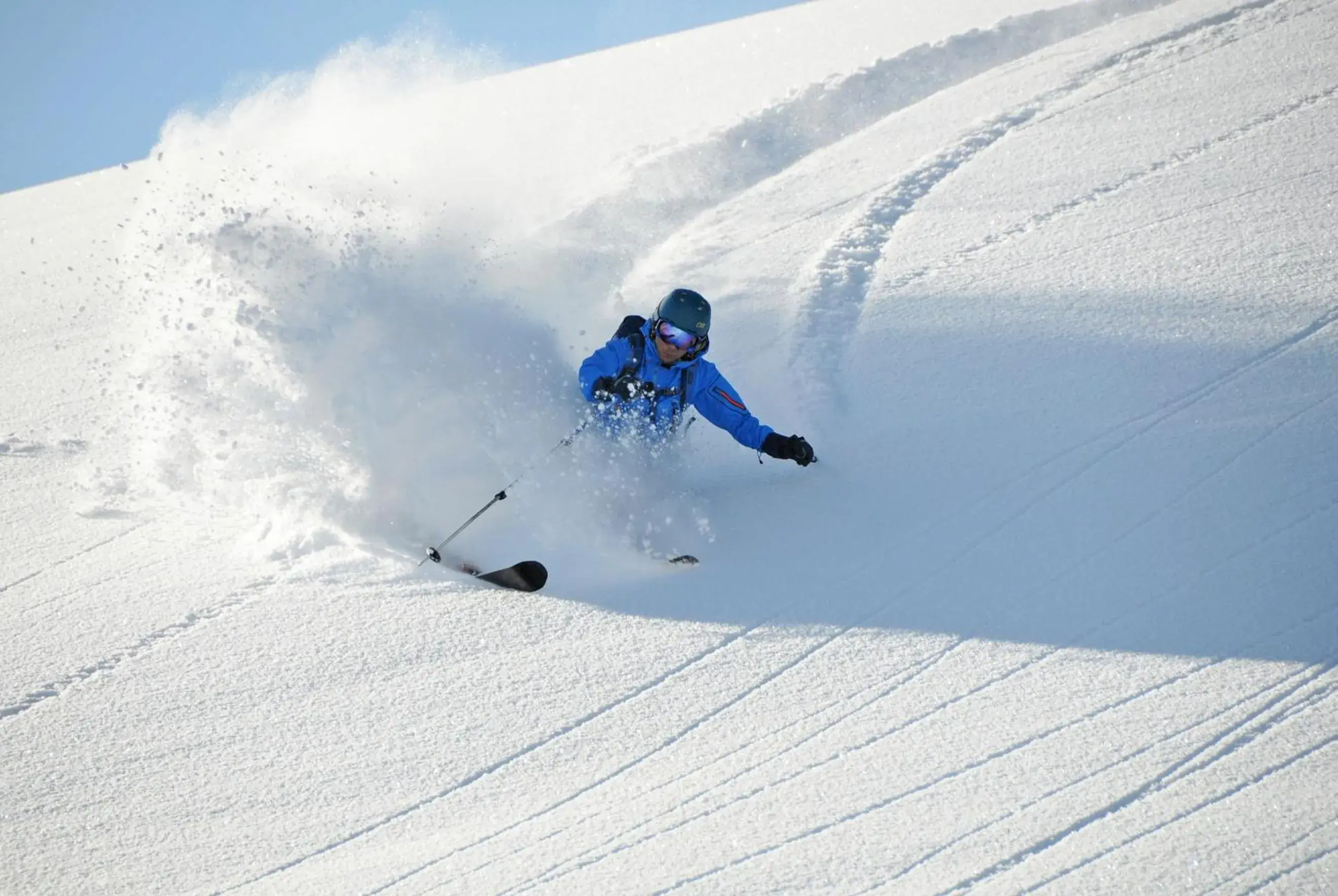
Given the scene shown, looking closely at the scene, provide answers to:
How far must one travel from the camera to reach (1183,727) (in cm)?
348

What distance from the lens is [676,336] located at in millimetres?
5281

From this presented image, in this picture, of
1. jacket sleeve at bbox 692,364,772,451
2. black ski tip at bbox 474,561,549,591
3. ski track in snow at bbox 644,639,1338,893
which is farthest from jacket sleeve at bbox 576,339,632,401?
ski track in snow at bbox 644,639,1338,893

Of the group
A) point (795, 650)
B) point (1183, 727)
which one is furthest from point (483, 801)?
point (1183, 727)

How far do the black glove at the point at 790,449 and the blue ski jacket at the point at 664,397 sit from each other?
0.09 meters

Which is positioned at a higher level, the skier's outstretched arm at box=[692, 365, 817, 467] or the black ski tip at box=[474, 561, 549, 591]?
the skier's outstretched arm at box=[692, 365, 817, 467]

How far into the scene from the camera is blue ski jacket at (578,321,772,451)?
5.43 m

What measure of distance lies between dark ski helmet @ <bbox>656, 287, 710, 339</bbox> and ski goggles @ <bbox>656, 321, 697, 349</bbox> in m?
0.02

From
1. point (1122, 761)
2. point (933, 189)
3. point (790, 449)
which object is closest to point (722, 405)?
point (790, 449)

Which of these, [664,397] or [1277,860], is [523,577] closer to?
[664,397]

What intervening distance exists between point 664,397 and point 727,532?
Answer: 2.85 ft

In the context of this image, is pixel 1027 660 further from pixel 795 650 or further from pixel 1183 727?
pixel 795 650

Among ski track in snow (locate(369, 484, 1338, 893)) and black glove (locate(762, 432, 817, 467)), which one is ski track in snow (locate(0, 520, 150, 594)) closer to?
ski track in snow (locate(369, 484, 1338, 893))

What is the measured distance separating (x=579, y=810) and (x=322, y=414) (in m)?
3.23

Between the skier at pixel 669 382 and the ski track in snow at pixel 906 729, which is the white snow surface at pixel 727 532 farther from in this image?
the skier at pixel 669 382
